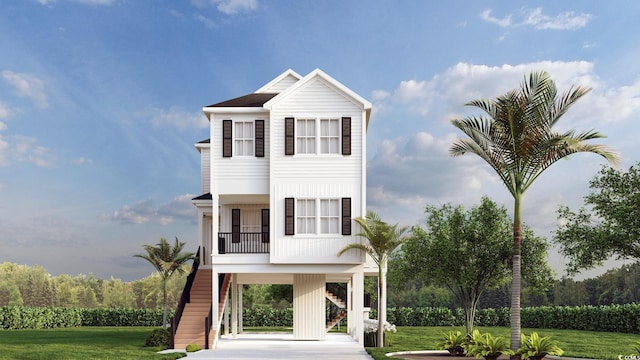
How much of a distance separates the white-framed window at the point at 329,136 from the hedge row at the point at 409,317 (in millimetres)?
23117

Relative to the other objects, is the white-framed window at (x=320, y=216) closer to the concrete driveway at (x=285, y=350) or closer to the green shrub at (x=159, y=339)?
the concrete driveway at (x=285, y=350)

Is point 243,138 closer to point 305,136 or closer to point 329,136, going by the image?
point 305,136

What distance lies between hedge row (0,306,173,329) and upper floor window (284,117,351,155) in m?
23.5

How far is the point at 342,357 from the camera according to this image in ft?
66.0

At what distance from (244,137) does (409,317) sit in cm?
2625

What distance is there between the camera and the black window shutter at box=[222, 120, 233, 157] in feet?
80.6

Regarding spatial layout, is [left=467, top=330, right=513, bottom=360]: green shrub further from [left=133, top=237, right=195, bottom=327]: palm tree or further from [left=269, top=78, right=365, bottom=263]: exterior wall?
[left=133, top=237, right=195, bottom=327]: palm tree

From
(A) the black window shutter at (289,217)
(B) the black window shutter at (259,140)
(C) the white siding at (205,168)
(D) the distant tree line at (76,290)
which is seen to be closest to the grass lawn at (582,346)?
(A) the black window shutter at (289,217)

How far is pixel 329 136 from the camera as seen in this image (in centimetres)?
2450

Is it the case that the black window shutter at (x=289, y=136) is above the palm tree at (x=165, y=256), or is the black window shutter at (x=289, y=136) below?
above

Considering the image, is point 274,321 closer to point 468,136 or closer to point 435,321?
point 435,321

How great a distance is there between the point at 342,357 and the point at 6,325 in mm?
28678

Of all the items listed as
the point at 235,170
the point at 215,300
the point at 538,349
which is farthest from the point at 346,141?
the point at 538,349

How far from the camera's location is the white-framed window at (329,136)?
24516mm
